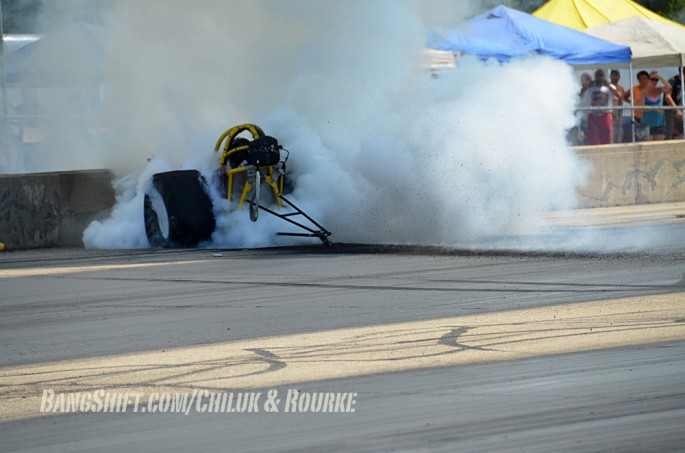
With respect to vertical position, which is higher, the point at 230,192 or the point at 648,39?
the point at 648,39

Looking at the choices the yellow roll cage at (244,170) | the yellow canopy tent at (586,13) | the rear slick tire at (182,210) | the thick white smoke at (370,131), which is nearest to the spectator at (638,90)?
the yellow canopy tent at (586,13)

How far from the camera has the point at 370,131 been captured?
14.7 m

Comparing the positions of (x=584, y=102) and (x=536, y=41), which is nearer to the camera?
(x=584, y=102)

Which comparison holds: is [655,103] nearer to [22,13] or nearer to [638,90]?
[638,90]

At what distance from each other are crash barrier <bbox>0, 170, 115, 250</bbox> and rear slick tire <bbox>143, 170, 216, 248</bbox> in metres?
1.81

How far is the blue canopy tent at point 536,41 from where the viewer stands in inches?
869

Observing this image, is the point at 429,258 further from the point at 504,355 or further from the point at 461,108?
the point at 504,355

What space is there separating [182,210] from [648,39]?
45.9 feet

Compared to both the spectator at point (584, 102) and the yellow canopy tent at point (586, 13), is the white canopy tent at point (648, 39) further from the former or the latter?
the spectator at point (584, 102)

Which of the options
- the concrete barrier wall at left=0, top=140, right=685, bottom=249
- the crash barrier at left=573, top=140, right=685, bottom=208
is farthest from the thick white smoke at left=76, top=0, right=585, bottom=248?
the crash barrier at left=573, top=140, right=685, bottom=208

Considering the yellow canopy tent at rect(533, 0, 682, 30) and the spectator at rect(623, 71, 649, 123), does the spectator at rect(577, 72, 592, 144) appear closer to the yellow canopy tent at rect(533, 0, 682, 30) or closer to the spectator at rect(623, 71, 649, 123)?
the spectator at rect(623, 71, 649, 123)

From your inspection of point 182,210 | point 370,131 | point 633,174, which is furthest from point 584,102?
point 182,210

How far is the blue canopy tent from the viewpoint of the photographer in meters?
22.1

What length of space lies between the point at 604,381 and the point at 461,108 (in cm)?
865
